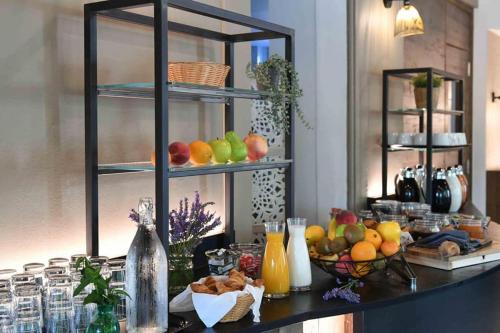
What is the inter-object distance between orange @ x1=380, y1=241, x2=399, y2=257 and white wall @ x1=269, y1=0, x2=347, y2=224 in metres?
1.65

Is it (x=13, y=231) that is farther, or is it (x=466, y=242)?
(x=466, y=242)

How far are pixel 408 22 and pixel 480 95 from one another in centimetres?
226

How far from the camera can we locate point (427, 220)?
3.06m

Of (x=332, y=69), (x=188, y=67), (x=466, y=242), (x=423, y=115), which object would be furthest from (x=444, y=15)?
(x=188, y=67)

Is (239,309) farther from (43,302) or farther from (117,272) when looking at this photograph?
(43,302)

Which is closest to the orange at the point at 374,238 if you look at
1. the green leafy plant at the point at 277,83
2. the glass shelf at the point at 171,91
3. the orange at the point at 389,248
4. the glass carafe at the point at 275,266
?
the orange at the point at 389,248

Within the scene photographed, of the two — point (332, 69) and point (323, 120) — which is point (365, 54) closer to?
point (332, 69)

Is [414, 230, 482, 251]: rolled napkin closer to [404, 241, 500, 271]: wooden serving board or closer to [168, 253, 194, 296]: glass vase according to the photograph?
[404, 241, 500, 271]: wooden serving board

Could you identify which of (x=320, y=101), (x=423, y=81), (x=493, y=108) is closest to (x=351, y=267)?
(x=320, y=101)

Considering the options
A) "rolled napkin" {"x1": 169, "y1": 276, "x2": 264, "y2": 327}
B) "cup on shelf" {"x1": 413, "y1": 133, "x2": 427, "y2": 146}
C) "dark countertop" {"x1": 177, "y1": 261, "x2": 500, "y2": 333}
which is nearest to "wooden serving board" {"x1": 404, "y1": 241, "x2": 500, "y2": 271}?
"dark countertop" {"x1": 177, "y1": 261, "x2": 500, "y2": 333}

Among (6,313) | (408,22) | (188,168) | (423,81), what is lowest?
(6,313)

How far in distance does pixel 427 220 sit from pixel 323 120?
3.58 ft

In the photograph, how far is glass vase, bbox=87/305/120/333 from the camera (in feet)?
5.13

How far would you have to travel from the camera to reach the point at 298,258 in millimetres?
2174
